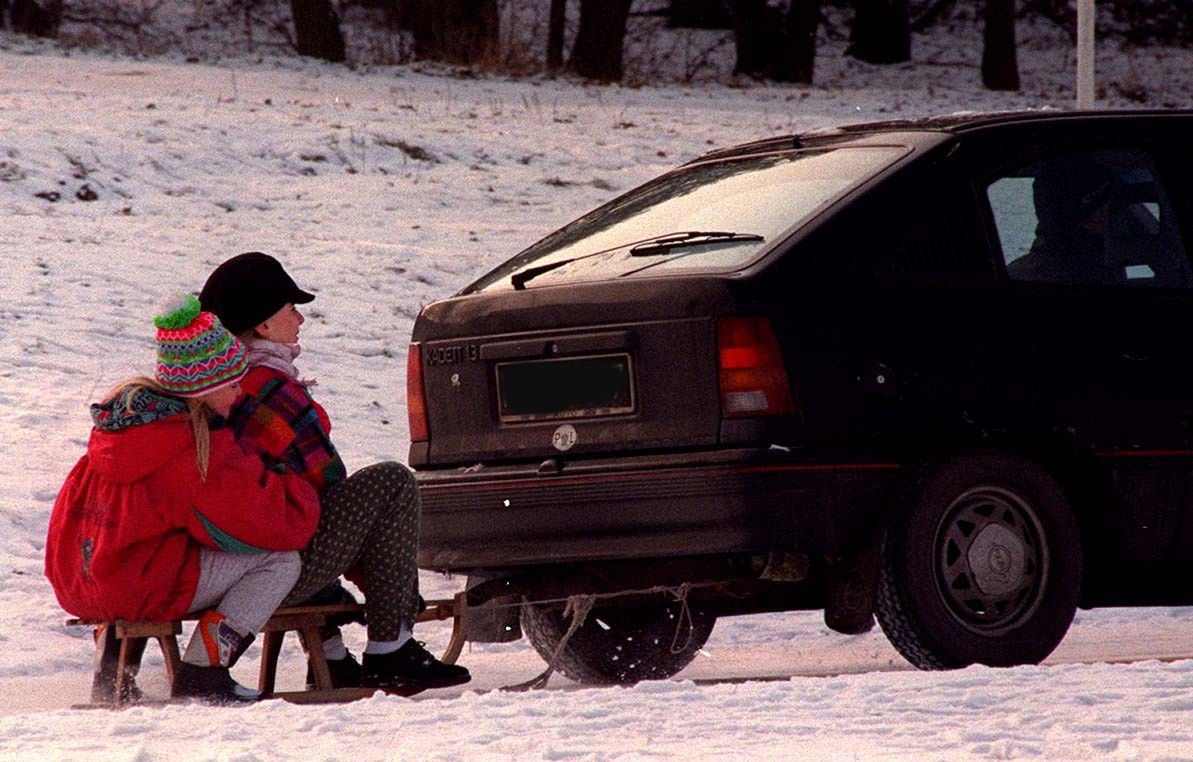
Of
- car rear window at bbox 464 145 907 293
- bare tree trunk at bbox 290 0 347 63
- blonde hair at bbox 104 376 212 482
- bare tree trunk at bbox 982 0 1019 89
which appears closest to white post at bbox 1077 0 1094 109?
car rear window at bbox 464 145 907 293

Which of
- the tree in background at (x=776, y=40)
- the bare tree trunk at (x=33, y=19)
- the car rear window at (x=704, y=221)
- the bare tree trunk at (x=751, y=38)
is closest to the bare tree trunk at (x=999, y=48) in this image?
the tree in background at (x=776, y=40)

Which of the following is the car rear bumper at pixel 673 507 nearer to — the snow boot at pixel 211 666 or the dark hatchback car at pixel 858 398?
the dark hatchback car at pixel 858 398

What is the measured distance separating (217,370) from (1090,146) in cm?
270

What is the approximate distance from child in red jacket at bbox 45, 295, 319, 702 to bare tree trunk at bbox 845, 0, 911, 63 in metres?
30.3

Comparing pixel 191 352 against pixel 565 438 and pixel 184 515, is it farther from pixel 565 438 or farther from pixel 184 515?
pixel 565 438

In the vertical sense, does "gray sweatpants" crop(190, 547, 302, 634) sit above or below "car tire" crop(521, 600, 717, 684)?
above

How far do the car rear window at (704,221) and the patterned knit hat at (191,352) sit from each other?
98 cm

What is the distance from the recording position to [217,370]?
6203 millimetres

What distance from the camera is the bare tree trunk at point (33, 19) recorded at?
94.6 feet

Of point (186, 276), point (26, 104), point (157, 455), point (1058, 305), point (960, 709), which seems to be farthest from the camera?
point (26, 104)

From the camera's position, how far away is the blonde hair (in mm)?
6105

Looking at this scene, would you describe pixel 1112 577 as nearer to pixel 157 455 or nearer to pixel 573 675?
pixel 573 675

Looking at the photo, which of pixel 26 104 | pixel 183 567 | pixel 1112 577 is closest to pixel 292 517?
pixel 183 567

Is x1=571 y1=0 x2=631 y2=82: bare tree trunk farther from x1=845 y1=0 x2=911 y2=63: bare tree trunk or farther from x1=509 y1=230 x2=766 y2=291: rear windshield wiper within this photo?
x1=509 y1=230 x2=766 y2=291: rear windshield wiper
